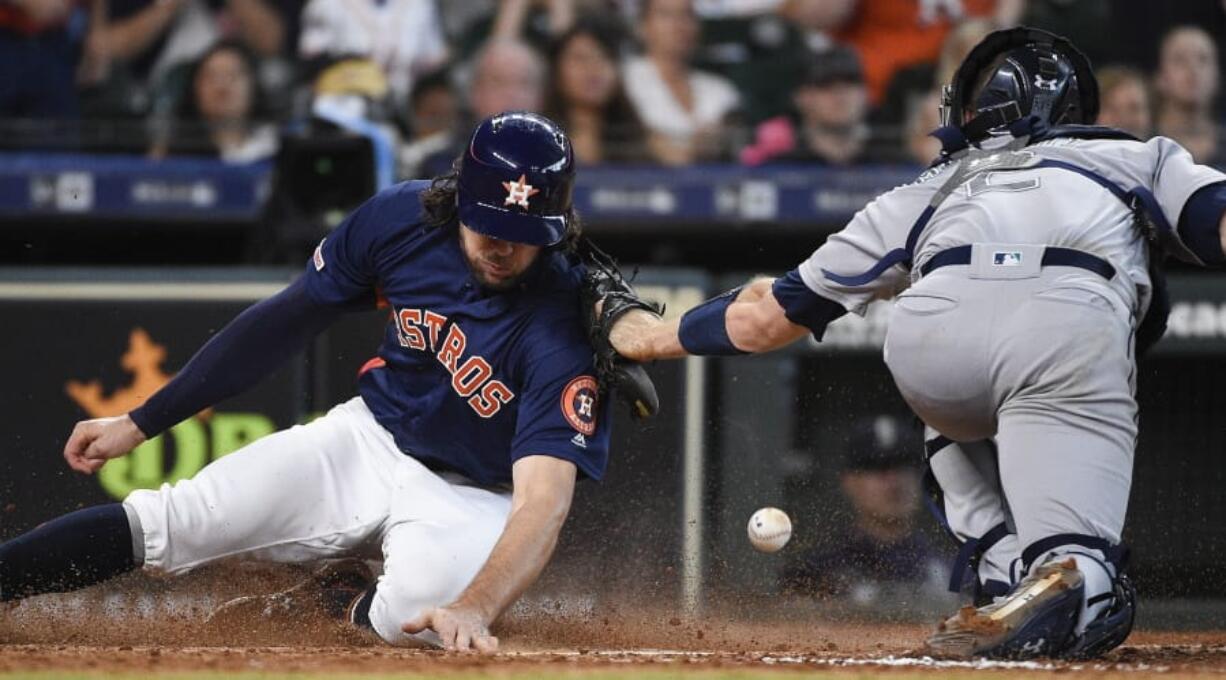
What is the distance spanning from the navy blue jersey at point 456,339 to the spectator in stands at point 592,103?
9.27 ft

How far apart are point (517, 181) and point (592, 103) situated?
323cm

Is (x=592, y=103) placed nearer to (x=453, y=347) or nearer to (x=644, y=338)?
(x=453, y=347)

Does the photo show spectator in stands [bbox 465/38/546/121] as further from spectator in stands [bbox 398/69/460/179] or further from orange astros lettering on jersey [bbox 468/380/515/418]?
orange astros lettering on jersey [bbox 468/380/515/418]

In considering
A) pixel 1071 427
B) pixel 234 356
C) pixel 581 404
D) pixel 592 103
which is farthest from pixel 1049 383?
pixel 592 103

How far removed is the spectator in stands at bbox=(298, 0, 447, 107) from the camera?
6.90 meters

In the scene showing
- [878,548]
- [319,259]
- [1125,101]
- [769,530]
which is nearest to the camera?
[319,259]

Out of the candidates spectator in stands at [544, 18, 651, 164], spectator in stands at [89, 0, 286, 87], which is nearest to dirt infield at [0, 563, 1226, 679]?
spectator in stands at [544, 18, 651, 164]

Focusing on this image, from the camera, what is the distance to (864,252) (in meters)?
3.66

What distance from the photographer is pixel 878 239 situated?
3.67m

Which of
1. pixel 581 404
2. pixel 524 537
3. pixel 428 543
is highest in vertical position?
pixel 581 404

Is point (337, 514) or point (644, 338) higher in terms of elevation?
point (644, 338)

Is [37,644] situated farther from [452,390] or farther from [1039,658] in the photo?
[1039,658]

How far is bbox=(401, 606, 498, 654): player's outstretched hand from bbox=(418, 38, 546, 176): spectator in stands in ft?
12.1

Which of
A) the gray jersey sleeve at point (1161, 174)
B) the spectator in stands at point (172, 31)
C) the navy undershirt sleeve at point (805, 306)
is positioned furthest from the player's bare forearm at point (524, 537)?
the spectator in stands at point (172, 31)
